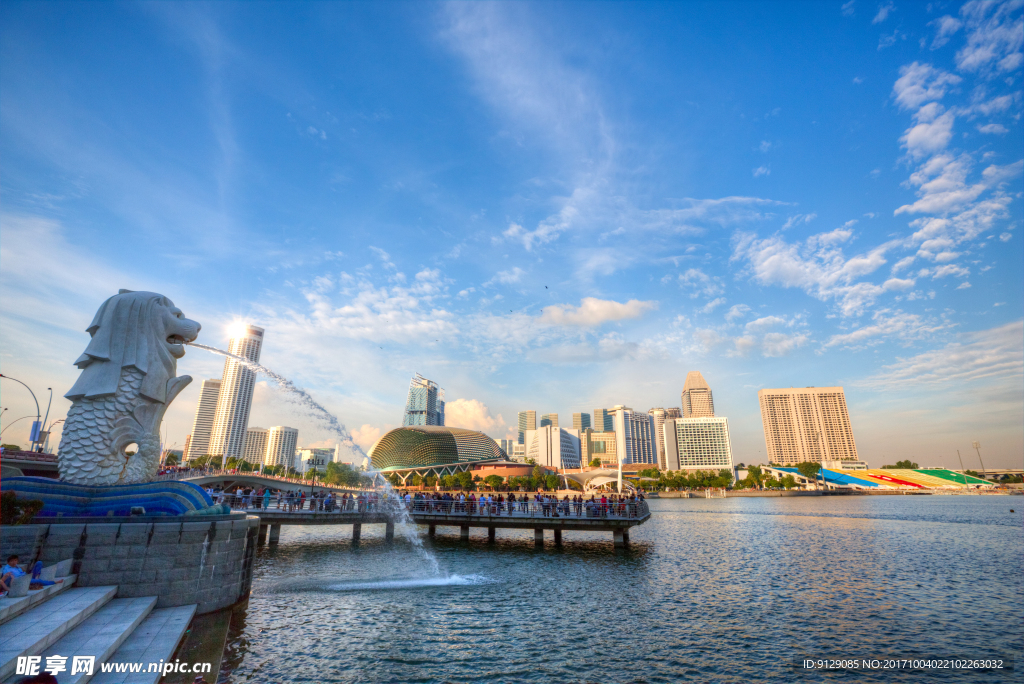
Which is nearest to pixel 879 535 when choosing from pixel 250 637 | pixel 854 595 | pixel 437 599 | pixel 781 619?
pixel 854 595

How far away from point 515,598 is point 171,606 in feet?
37.4

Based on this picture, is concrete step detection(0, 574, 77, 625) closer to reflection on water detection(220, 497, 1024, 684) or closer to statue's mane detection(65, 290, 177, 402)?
reflection on water detection(220, 497, 1024, 684)

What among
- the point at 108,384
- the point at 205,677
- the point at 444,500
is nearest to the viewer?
the point at 205,677

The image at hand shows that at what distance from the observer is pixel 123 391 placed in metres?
16.3

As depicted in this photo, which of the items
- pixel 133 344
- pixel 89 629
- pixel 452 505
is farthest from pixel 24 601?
pixel 452 505

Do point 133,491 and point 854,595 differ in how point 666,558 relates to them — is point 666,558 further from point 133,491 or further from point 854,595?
point 133,491

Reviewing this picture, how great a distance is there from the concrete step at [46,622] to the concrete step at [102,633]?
0.45 feet

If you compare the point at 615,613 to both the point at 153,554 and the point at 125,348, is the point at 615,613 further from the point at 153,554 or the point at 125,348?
the point at 125,348

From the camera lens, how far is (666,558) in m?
29.1

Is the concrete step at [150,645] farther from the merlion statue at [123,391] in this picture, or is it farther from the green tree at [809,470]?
the green tree at [809,470]

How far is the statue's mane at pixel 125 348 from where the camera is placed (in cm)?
1625

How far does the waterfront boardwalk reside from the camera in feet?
104

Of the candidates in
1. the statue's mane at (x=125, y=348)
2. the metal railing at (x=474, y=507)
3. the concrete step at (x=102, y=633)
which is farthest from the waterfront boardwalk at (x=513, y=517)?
the concrete step at (x=102, y=633)

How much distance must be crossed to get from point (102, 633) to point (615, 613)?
14.7 metres
